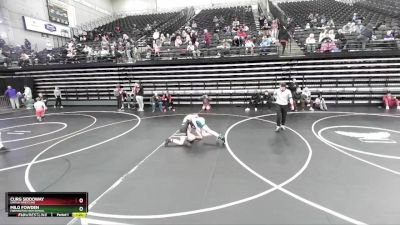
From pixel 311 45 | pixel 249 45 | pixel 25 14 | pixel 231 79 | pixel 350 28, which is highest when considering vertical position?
pixel 25 14

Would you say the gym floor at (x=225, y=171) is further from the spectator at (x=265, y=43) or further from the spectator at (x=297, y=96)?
the spectator at (x=265, y=43)

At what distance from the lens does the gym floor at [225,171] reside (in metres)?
4.58

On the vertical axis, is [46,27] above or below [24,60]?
above

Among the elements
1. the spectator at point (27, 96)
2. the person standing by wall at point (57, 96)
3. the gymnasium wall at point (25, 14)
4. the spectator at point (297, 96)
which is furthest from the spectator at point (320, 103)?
the gymnasium wall at point (25, 14)

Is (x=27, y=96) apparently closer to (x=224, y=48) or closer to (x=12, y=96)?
(x=12, y=96)

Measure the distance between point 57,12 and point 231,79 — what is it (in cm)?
2206

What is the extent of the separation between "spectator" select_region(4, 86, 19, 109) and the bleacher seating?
171 cm

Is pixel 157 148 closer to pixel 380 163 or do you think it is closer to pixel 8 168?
pixel 8 168

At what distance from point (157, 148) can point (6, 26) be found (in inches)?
865

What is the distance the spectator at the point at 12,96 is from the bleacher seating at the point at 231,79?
67.3 inches

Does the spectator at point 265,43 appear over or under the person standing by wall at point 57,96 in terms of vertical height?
over

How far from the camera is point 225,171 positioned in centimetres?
630

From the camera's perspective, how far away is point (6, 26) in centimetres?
2158
